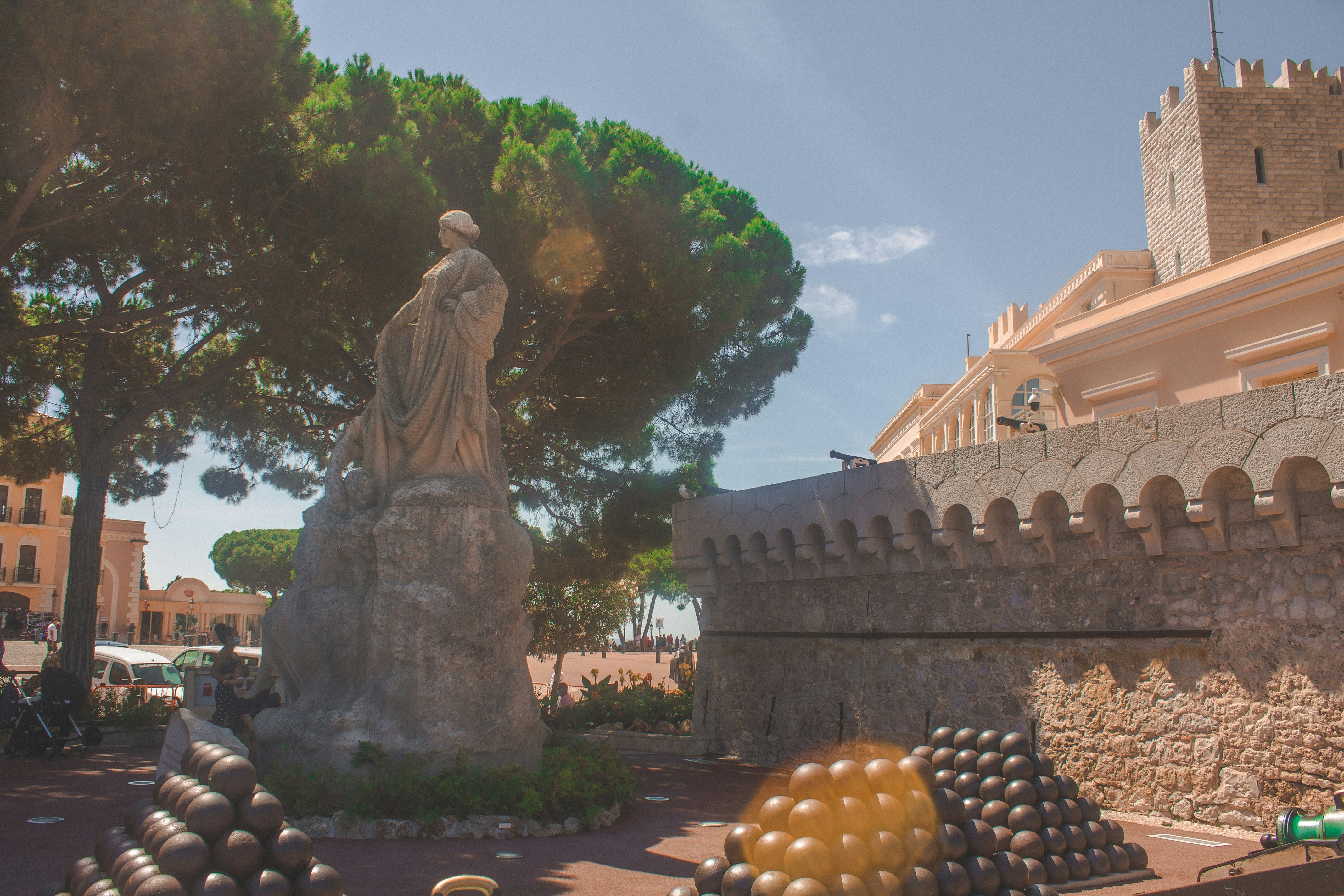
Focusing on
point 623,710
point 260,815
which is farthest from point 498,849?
point 623,710

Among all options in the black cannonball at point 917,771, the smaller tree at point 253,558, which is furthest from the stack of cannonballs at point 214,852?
the smaller tree at point 253,558

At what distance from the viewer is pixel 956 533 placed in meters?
8.87

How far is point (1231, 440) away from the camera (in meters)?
6.75

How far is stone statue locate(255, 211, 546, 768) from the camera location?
20.1 ft

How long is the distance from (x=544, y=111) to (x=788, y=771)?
8680 mm

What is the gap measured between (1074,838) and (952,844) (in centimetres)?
132

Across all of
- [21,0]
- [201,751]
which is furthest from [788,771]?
[21,0]

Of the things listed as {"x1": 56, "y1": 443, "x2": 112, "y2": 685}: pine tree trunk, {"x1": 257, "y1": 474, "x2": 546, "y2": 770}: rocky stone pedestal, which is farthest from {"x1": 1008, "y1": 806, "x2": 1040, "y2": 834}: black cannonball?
{"x1": 56, "y1": 443, "x2": 112, "y2": 685}: pine tree trunk

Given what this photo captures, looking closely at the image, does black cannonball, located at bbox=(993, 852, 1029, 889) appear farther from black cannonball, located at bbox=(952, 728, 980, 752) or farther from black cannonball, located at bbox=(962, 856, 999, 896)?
black cannonball, located at bbox=(952, 728, 980, 752)

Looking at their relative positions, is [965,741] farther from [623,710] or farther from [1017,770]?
[623,710]

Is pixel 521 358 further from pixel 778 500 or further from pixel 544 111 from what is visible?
pixel 778 500

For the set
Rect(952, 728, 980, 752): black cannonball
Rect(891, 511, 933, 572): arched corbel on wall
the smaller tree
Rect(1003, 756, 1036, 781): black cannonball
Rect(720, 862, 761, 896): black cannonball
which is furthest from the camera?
the smaller tree

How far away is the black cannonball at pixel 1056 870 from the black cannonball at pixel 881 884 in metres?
1.57

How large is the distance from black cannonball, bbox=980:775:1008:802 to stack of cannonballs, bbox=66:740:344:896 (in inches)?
138
